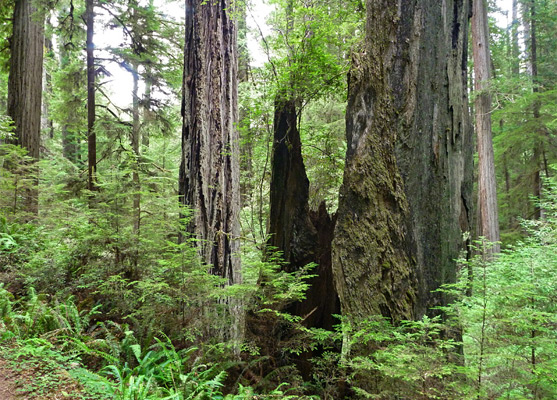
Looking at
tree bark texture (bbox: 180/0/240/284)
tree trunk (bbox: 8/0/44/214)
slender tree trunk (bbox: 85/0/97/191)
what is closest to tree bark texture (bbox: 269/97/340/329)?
tree bark texture (bbox: 180/0/240/284)

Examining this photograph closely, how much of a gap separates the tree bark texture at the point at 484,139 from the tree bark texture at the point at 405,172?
→ 10.3 meters

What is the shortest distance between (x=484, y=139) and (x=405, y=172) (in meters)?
11.4

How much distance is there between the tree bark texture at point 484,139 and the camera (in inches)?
462

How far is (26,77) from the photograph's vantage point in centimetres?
891

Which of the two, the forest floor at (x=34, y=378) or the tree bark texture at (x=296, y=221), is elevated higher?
the tree bark texture at (x=296, y=221)

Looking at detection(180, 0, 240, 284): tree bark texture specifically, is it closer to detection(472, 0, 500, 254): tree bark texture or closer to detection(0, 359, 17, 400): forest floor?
detection(0, 359, 17, 400): forest floor

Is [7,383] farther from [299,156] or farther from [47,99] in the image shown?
[47,99]

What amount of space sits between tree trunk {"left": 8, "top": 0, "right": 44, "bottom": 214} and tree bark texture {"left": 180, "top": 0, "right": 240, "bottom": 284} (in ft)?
22.4

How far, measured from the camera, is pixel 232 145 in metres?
4.45

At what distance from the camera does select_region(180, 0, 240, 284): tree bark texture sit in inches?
165

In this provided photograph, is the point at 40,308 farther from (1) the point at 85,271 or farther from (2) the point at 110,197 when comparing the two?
(2) the point at 110,197

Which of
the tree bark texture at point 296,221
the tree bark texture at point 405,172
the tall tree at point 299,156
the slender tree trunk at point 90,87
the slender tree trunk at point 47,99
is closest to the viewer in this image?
the tree bark texture at point 405,172

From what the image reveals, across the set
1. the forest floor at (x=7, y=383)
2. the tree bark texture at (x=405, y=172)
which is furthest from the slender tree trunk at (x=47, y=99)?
the tree bark texture at (x=405, y=172)

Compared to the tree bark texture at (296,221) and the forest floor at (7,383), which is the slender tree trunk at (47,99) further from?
the forest floor at (7,383)
